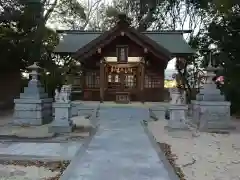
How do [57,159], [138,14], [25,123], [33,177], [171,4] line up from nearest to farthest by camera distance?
[33,177]
[57,159]
[25,123]
[171,4]
[138,14]

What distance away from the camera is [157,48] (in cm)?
1591

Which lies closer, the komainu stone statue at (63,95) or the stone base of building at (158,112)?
the komainu stone statue at (63,95)

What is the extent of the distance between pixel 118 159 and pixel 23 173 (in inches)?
79.3

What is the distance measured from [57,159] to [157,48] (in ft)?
34.5

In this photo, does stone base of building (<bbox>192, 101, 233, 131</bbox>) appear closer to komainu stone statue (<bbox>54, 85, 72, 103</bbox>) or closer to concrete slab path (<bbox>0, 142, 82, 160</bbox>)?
komainu stone statue (<bbox>54, 85, 72, 103</bbox>)

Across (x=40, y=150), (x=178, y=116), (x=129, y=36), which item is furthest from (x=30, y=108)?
(x=129, y=36)

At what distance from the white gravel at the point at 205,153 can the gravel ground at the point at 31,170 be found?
2.49m

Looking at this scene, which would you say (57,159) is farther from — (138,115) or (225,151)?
(138,115)

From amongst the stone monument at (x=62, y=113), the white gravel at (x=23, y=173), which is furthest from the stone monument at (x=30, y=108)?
the white gravel at (x=23, y=173)

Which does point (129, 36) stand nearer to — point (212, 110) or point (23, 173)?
point (212, 110)

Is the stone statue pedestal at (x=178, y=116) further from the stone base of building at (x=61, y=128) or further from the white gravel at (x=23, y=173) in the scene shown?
the white gravel at (x=23, y=173)

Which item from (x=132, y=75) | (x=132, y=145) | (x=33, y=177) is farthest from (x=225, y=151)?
(x=132, y=75)

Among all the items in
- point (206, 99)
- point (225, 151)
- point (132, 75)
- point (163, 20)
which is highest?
point (163, 20)

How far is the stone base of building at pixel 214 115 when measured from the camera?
11.9m
